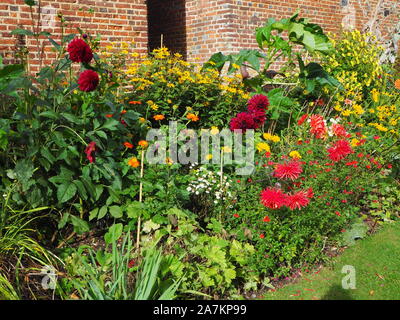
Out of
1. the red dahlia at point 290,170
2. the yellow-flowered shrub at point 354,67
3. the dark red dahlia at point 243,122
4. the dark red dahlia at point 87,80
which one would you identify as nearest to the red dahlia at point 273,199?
the red dahlia at point 290,170

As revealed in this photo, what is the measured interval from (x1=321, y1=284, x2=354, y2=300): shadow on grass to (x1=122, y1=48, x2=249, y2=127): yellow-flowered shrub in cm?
224

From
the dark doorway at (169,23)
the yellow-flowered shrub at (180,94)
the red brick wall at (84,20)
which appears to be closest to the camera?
the yellow-flowered shrub at (180,94)

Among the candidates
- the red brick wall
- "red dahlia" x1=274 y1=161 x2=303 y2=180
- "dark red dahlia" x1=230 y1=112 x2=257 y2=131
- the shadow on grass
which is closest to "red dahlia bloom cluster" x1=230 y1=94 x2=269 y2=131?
"dark red dahlia" x1=230 y1=112 x2=257 y2=131

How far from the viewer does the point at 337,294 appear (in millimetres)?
3432

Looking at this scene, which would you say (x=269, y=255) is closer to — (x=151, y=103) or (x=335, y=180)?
(x=335, y=180)

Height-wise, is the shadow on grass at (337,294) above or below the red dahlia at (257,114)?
below

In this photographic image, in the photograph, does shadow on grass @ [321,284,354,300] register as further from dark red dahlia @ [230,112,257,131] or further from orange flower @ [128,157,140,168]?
orange flower @ [128,157,140,168]

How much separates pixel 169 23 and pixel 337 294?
272 inches

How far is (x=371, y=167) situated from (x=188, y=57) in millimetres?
4730

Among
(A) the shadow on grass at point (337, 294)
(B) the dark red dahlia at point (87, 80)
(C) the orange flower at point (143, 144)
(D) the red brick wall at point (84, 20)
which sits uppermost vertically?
(D) the red brick wall at point (84, 20)

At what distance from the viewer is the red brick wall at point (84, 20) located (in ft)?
18.3

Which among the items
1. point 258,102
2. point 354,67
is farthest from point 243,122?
point 354,67

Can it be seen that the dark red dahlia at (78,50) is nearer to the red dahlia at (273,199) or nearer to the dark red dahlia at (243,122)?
the dark red dahlia at (243,122)
